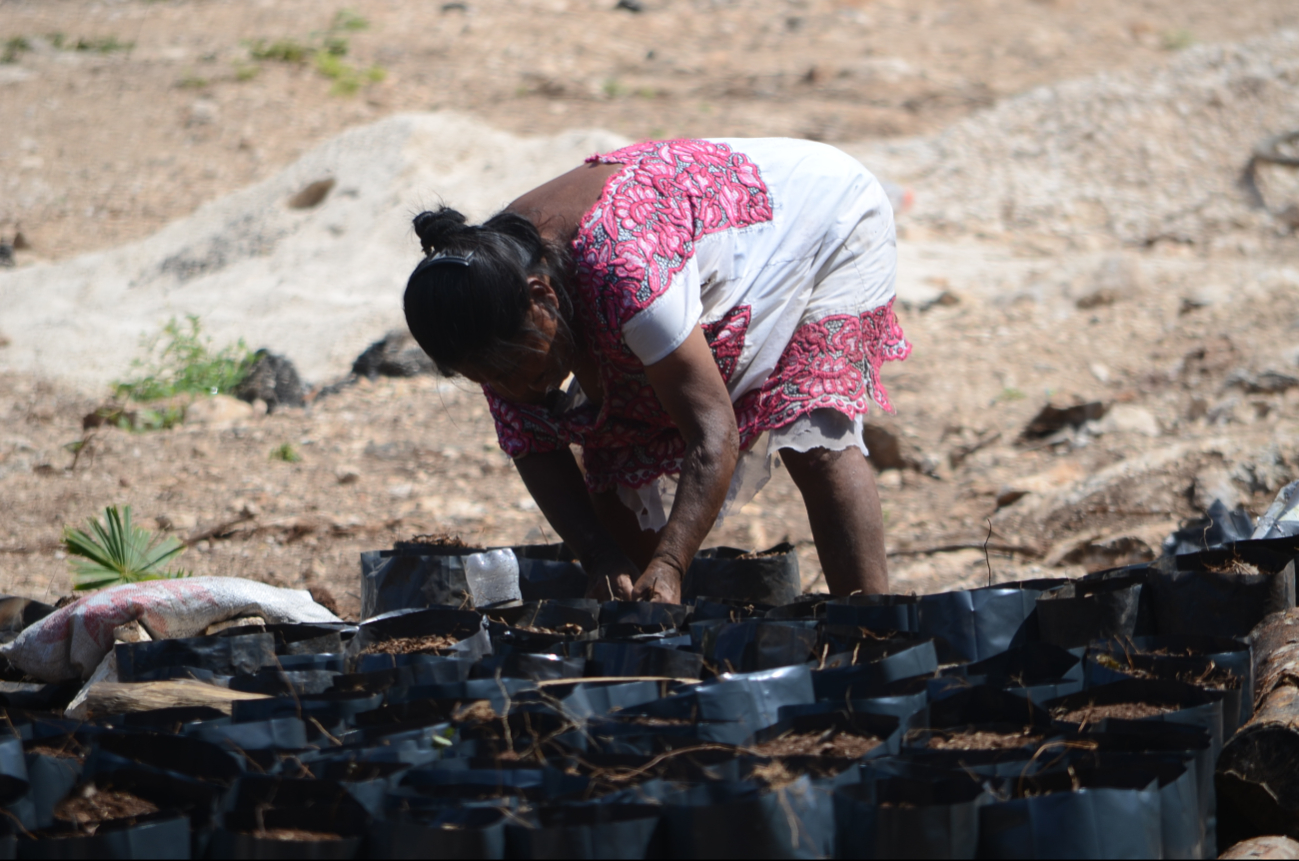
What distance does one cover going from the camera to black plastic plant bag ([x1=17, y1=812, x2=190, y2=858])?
1.37 metres

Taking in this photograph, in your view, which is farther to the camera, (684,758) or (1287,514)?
(1287,514)

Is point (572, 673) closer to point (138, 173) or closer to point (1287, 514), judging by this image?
point (1287, 514)

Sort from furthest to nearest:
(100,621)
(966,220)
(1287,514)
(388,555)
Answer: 1. (966,220)
2. (388,555)
3. (1287,514)
4. (100,621)

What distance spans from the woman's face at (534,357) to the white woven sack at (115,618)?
2.66 ft

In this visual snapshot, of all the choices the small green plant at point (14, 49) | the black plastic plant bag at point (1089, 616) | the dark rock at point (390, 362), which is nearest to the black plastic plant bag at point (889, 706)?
the black plastic plant bag at point (1089, 616)

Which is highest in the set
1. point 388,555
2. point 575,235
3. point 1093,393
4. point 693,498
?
point 575,235

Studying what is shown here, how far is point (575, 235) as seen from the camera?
224cm

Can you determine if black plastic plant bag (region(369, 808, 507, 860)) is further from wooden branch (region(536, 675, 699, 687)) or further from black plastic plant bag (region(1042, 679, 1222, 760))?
black plastic plant bag (region(1042, 679, 1222, 760))

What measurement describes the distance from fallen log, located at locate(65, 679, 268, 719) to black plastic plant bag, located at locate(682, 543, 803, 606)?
3.88ft

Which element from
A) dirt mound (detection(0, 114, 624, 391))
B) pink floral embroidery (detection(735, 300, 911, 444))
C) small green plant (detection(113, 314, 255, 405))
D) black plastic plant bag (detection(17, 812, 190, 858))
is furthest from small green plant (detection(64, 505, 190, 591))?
dirt mound (detection(0, 114, 624, 391))

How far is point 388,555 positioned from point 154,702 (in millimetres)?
861

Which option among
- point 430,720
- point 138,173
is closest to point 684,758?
point 430,720

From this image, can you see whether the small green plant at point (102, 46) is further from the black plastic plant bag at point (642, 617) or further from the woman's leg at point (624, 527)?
the black plastic plant bag at point (642, 617)

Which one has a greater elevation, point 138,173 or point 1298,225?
point 138,173
